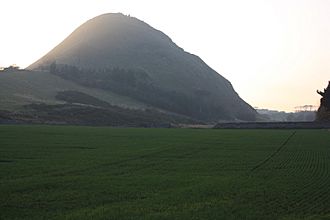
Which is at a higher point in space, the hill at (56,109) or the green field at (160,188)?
the hill at (56,109)

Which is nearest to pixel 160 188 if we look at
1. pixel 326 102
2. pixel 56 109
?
pixel 326 102

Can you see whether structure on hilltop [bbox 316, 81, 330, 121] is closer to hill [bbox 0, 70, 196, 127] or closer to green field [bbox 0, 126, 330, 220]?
→ hill [bbox 0, 70, 196, 127]

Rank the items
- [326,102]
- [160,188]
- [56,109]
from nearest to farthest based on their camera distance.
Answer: [160,188], [326,102], [56,109]

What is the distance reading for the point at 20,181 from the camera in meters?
26.5

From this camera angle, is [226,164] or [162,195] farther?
[226,164]

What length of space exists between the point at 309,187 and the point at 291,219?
8.29 metres

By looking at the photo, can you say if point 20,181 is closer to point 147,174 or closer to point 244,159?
point 147,174

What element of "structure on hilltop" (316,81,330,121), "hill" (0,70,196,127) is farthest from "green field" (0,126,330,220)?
"structure on hilltop" (316,81,330,121)

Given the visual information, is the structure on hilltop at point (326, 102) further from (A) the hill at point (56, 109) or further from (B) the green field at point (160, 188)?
(B) the green field at point (160, 188)

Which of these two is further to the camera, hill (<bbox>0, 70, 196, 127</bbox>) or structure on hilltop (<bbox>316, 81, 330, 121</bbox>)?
hill (<bbox>0, 70, 196, 127</bbox>)

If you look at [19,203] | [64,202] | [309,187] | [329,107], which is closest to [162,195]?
[64,202]

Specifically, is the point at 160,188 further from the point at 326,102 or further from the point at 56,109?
the point at 56,109

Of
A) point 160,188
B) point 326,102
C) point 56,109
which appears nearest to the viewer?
point 160,188

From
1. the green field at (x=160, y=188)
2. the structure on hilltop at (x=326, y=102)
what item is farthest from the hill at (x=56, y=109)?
the green field at (x=160, y=188)
